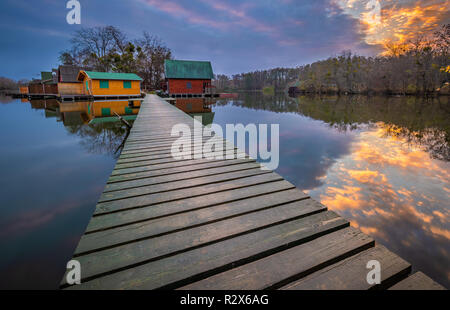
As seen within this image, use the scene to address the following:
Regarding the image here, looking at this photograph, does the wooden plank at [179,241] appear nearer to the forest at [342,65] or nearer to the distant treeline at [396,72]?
the distant treeline at [396,72]

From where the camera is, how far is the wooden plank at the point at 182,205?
1909 mm

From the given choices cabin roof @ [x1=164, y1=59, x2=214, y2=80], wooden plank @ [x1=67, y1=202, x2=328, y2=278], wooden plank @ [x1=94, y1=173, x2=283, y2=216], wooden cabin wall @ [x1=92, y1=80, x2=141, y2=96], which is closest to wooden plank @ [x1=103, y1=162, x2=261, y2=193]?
wooden plank @ [x1=94, y1=173, x2=283, y2=216]

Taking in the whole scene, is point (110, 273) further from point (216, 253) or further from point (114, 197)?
point (114, 197)

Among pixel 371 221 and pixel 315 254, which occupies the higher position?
pixel 315 254

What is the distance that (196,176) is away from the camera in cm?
303

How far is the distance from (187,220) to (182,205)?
0.31 meters

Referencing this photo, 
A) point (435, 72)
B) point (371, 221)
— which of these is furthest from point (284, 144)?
point (435, 72)

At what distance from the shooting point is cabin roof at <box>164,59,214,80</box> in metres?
31.9

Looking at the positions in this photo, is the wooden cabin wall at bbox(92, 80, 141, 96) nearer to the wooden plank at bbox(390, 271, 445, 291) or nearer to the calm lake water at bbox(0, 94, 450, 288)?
the calm lake water at bbox(0, 94, 450, 288)

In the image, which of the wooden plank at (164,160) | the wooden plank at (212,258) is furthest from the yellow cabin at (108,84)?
the wooden plank at (212,258)

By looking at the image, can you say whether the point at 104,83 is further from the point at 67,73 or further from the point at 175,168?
the point at 175,168

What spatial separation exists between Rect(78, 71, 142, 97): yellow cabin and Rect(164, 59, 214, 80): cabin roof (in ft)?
20.2
